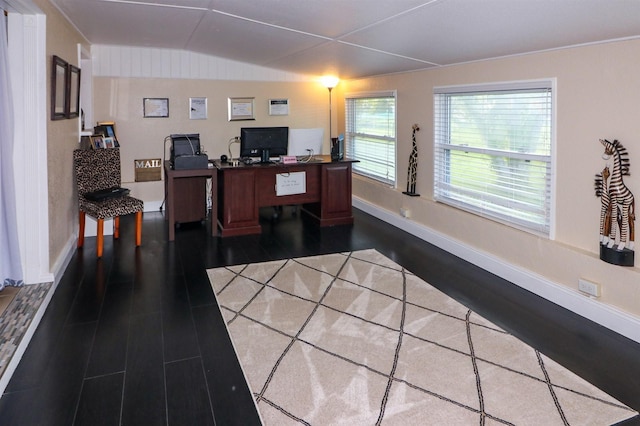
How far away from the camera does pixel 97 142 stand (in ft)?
18.4

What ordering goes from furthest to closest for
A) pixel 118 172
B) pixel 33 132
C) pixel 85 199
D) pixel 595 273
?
pixel 118 172
pixel 85 199
pixel 33 132
pixel 595 273

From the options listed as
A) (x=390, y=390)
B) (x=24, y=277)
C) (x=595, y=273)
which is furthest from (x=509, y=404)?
(x=24, y=277)

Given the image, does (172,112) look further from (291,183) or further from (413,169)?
(413,169)

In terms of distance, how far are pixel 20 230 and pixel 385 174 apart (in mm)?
4250

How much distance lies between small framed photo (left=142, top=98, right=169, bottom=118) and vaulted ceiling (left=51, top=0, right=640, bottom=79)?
0.78 meters

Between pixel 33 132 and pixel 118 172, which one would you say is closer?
pixel 33 132

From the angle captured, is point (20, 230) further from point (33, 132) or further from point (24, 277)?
point (33, 132)

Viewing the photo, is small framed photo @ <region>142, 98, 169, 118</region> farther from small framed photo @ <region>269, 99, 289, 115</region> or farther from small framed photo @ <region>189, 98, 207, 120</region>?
small framed photo @ <region>269, 99, 289, 115</region>

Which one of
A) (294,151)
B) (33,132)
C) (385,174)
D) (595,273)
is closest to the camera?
(595,273)

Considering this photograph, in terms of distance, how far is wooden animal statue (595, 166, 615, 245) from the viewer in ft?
10.1

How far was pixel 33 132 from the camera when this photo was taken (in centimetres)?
348

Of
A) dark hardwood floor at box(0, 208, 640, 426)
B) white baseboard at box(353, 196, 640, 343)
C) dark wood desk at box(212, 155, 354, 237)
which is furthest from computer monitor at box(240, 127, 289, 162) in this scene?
white baseboard at box(353, 196, 640, 343)

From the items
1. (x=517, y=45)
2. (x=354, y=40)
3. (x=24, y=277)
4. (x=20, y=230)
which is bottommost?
(x=24, y=277)

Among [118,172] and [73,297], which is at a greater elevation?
[118,172]
